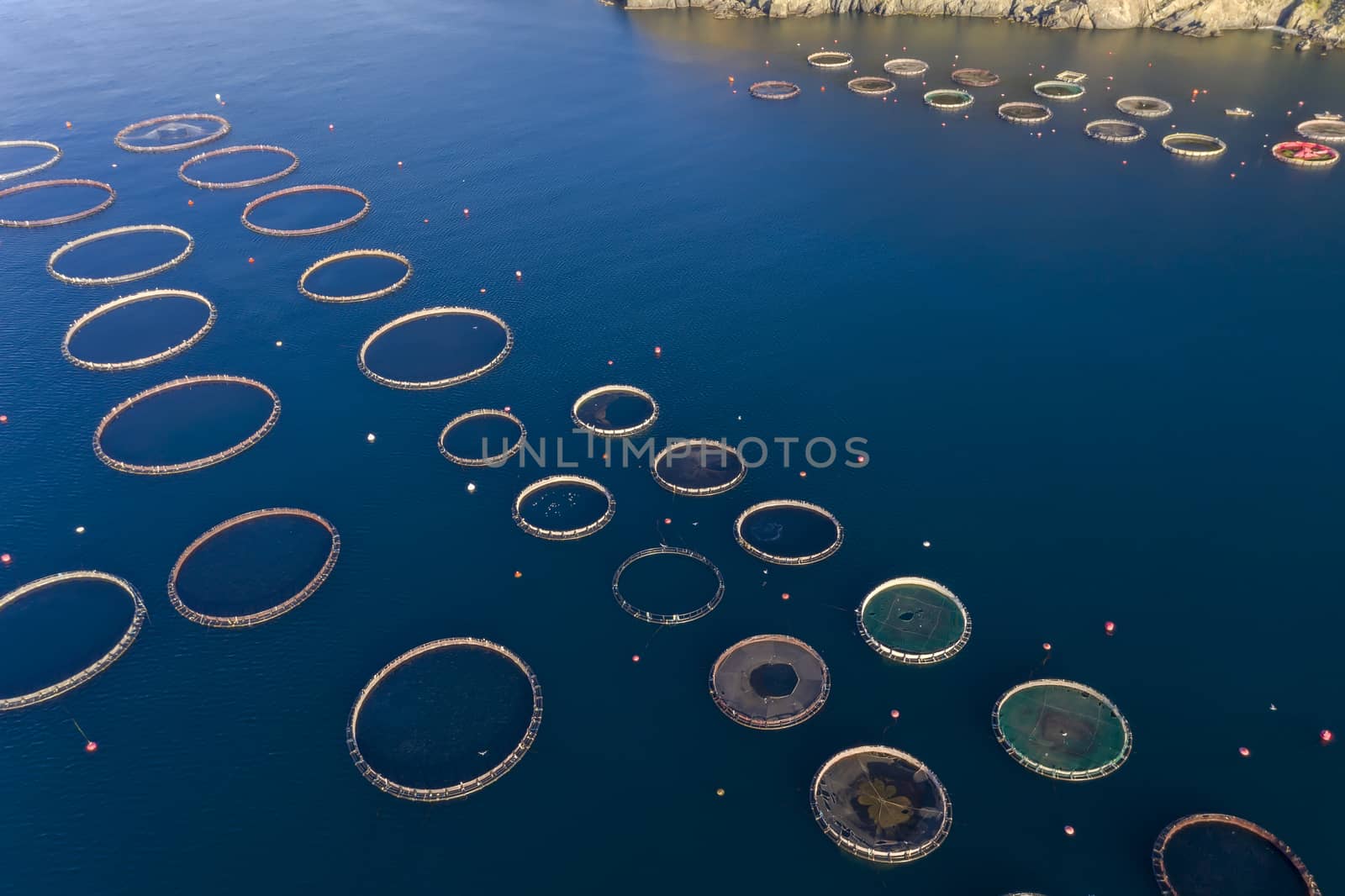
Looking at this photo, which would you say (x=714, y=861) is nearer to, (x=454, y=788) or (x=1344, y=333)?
(x=454, y=788)

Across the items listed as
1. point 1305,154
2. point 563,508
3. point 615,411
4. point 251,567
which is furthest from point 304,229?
point 1305,154

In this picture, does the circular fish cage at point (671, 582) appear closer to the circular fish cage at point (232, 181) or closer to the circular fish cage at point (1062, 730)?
the circular fish cage at point (1062, 730)

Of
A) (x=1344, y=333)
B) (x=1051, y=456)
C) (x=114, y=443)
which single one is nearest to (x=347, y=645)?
(x=114, y=443)

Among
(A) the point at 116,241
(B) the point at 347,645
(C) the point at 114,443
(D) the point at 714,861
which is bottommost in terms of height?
(D) the point at 714,861

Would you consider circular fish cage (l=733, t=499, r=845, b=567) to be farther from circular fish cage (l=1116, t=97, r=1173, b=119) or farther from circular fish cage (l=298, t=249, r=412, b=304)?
circular fish cage (l=1116, t=97, r=1173, b=119)

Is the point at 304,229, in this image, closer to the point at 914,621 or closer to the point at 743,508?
the point at 743,508

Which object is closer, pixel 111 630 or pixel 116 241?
pixel 111 630

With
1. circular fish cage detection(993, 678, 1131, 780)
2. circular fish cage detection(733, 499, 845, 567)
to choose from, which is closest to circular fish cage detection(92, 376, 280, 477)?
circular fish cage detection(733, 499, 845, 567)
